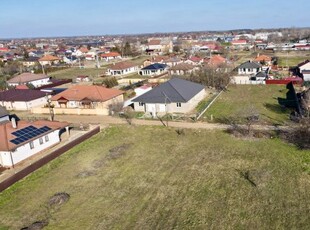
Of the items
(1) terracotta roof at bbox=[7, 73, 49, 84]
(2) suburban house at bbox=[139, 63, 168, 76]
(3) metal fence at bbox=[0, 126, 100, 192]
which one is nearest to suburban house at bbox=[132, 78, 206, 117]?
(3) metal fence at bbox=[0, 126, 100, 192]

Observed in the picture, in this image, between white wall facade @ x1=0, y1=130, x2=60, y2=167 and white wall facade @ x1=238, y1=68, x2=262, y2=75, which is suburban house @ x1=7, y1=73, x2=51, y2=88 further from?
white wall facade @ x1=238, y1=68, x2=262, y2=75

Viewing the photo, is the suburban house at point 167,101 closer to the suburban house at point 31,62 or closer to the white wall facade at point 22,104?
the white wall facade at point 22,104

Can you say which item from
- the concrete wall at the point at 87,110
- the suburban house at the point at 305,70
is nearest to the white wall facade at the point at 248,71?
the suburban house at the point at 305,70

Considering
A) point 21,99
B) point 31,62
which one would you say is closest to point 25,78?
point 21,99

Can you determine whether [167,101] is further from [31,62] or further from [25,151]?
[31,62]

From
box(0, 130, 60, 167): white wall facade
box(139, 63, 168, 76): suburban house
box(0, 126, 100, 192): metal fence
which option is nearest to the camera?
box(0, 126, 100, 192): metal fence
